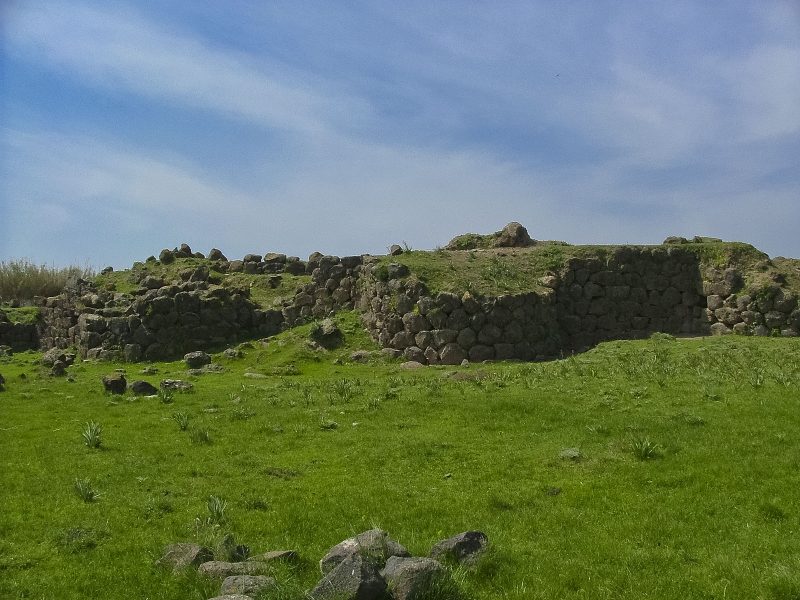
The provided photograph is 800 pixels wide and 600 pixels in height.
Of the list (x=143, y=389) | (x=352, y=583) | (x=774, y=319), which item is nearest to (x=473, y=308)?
(x=143, y=389)

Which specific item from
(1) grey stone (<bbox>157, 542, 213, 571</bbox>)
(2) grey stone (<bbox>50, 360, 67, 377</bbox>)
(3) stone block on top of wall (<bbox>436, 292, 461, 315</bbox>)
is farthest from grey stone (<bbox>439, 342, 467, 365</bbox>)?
(1) grey stone (<bbox>157, 542, 213, 571</bbox>)

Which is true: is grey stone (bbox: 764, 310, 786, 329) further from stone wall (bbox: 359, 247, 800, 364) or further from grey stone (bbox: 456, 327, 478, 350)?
grey stone (bbox: 456, 327, 478, 350)

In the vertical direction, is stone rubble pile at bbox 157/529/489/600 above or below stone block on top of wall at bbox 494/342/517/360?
below

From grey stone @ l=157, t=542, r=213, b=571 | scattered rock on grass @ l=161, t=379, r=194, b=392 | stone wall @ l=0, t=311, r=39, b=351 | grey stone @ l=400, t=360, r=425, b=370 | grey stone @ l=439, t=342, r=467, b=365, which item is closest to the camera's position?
grey stone @ l=157, t=542, r=213, b=571

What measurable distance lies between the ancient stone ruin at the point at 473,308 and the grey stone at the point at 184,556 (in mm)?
20791

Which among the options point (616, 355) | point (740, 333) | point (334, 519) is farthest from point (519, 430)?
point (740, 333)

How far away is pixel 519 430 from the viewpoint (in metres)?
16.5

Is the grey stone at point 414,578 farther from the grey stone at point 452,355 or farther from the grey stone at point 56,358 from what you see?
the grey stone at point 56,358

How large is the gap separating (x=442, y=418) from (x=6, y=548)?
10.4 meters

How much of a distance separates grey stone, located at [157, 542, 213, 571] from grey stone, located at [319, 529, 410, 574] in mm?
1636

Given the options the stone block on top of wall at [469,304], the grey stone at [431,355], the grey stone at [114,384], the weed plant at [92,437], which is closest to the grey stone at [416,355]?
the grey stone at [431,355]

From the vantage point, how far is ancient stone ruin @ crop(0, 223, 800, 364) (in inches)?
1208

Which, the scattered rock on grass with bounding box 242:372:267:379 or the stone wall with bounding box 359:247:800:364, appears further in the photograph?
the stone wall with bounding box 359:247:800:364

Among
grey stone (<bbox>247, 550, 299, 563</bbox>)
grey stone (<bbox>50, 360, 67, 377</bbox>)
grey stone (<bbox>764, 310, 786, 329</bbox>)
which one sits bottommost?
grey stone (<bbox>50, 360, 67, 377</bbox>)
